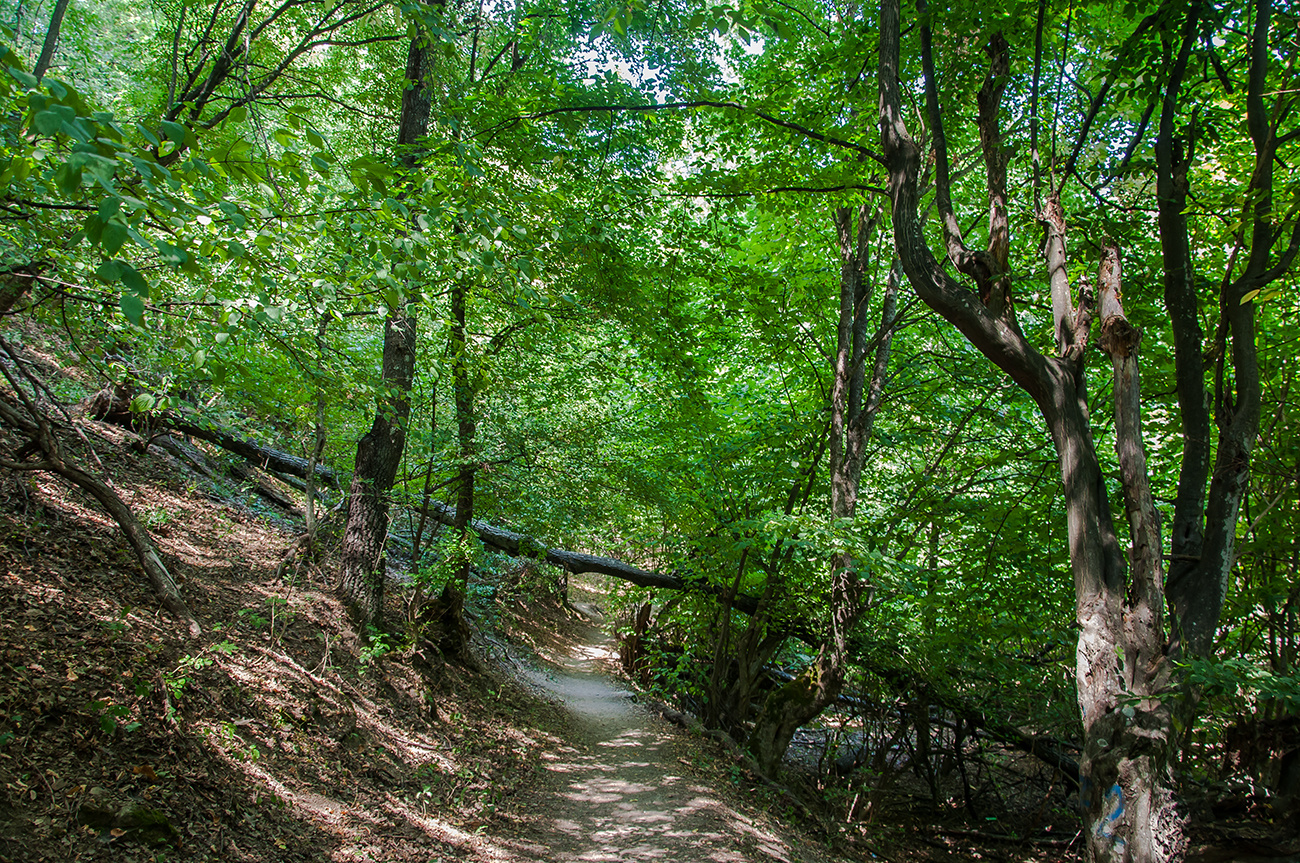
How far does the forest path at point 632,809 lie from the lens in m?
5.52

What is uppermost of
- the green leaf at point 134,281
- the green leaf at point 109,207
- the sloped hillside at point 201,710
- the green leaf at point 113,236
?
the green leaf at point 109,207

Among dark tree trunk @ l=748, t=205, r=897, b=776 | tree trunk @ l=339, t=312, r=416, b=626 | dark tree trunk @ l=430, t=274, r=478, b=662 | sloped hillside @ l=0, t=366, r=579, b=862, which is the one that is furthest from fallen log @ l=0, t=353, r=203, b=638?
dark tree trunk @ l=748, t=205, r=897, b=776

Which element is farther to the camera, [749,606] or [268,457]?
[749,606]

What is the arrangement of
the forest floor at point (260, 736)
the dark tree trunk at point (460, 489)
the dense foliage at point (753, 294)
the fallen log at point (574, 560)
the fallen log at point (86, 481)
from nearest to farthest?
1. the forest floor at point (260, 736)
2. the dense foliage at point (753, 294)
3. the fallen log at point (86, 481)
4. the dark tree trunk at point (460, 489)
5. the fallen log at point (574, 560)

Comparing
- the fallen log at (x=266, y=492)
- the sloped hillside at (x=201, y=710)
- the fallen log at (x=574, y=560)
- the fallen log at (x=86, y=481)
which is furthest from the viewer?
the fallen log at (x=266, y=492)

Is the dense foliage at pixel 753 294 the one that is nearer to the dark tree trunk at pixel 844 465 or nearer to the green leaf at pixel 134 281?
the dark tree trunk at pixel 844 465

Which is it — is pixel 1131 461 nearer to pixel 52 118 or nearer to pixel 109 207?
pixel 109 207

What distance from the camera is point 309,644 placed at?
19.9 feet

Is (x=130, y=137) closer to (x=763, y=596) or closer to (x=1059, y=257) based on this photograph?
(x=1059, y=257)

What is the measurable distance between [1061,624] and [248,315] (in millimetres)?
7788

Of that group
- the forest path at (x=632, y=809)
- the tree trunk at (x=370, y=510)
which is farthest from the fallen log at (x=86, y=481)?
the forest path at (x=632, y=809)

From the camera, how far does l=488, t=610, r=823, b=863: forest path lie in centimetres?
552

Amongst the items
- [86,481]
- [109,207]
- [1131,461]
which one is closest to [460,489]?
[86,481]

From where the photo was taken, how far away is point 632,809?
6445 mm
